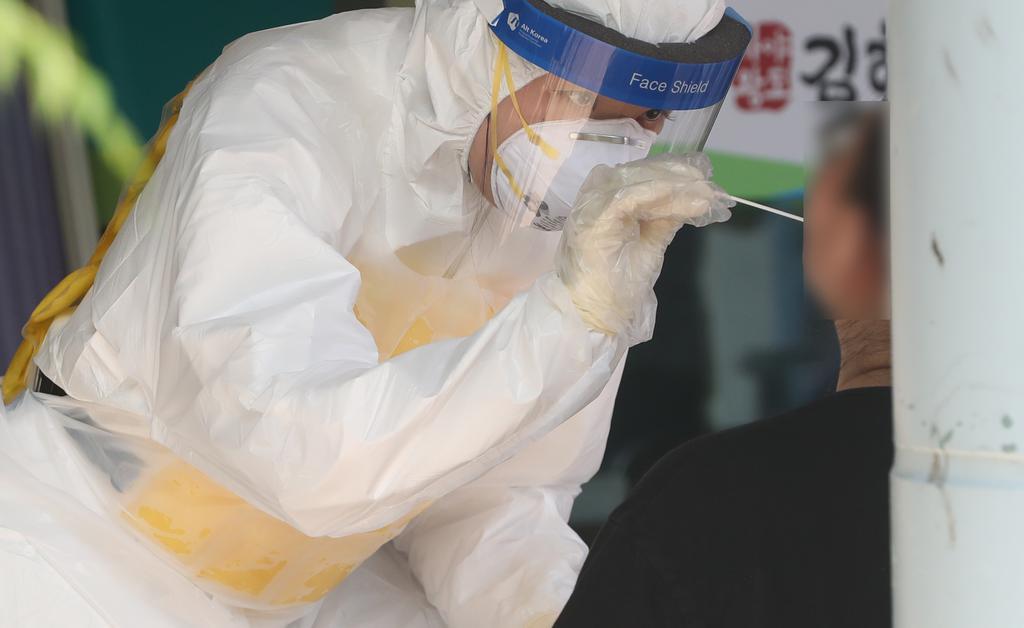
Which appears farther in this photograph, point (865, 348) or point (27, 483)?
point (27, 483)

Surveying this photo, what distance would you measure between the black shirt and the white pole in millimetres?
290

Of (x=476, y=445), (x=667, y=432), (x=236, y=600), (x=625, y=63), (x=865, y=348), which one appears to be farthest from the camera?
(x=667, y=432)

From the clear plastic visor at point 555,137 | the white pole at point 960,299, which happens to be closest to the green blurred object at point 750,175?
the clear plastic visor at point 555,137

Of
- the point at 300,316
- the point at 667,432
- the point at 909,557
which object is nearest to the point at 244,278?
the point at 300,316

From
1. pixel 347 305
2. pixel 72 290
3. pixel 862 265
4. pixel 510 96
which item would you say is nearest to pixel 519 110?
pixel 510 96

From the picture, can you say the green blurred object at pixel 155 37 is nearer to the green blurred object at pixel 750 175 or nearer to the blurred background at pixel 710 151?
the blurred background at pixel 710 151

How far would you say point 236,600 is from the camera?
140 centimetres

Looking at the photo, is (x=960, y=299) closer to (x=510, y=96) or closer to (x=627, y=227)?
(x=627, y=227)

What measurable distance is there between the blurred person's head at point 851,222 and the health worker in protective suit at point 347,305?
0.26 meters

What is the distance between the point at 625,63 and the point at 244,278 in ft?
1.53

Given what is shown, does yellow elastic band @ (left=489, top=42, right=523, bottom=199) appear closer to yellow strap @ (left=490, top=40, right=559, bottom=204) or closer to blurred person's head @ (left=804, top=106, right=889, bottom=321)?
yellow strap @ (left=490, top=40, right=559, bottom=204)

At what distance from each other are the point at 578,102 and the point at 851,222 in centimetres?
64

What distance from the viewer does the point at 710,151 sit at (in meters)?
2.40

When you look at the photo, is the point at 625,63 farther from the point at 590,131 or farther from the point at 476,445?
the point at 476,445
